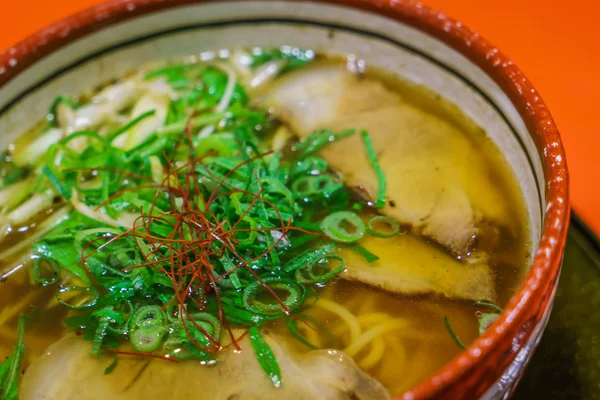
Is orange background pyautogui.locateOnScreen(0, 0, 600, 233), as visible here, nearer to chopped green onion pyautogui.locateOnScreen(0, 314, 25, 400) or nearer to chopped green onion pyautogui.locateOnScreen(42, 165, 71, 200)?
chopped green onion pyautogui.locateOnScreen(42, 165, 71, 200)

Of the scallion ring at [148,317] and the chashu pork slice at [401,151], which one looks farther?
the chashu pork slice at [401,151]

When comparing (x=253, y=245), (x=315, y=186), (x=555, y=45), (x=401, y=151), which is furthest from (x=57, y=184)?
(x=555, y=45)

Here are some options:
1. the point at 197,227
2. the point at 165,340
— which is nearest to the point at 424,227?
the point at 197,227

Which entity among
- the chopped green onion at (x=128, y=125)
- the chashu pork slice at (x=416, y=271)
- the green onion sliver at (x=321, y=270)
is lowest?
the green onion sliver at (x=321, y=270)

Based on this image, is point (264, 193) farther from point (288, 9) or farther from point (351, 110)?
point (288, 9)

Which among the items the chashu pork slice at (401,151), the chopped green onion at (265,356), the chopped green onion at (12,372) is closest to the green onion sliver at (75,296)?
the chopped green onion at (12,372)

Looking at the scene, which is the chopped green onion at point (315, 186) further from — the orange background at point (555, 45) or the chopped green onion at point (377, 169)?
the orange background at point (555, 45)
